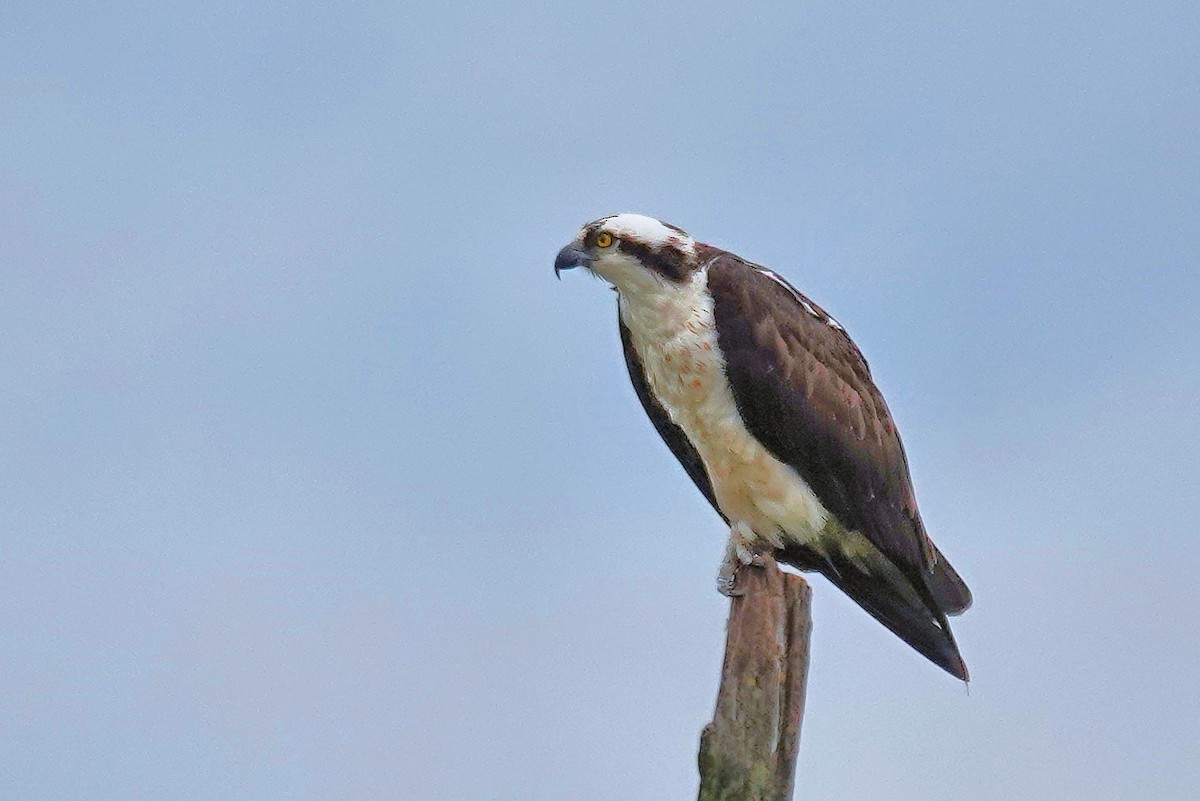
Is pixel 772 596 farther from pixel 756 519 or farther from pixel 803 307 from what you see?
pixel 803 307

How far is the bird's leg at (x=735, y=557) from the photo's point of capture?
950 centimetres

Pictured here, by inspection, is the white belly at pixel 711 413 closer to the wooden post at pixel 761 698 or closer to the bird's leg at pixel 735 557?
the bird's leg at pixel 735 557

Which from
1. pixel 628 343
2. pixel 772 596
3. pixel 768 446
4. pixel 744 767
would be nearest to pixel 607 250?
pixel 628 343

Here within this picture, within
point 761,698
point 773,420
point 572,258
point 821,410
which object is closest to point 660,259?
point 572,258

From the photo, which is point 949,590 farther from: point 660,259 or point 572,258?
point 572,258

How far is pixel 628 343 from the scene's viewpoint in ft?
33.6

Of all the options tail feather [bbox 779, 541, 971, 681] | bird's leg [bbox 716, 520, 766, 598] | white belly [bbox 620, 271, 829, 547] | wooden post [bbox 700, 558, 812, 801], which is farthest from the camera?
tail feather [bbox 779, 541, 971, 681]

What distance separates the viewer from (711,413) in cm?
984

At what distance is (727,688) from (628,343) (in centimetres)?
261

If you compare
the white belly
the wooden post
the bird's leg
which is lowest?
the wooden post

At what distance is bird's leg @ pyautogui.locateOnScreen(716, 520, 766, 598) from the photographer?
9.50 m

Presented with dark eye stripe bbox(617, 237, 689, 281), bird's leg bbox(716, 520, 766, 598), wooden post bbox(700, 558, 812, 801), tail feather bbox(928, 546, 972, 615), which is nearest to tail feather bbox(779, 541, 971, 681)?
tail feather bbox(928, 546, 972, 615)

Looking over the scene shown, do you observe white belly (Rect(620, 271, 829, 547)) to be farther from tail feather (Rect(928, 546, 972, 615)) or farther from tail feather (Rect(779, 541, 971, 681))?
tail feather (Rect(928, 546, 972, 615))

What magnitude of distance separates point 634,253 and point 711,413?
0.99 m
